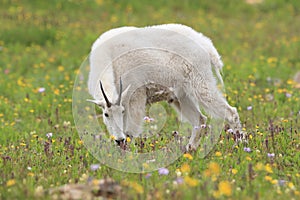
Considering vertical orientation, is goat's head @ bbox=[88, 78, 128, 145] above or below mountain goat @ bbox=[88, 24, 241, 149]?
below

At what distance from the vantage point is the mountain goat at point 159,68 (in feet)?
19.8

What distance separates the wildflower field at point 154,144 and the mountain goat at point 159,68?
57 centimetres

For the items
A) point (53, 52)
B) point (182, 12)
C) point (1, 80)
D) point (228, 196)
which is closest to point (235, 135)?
point (228, 196)

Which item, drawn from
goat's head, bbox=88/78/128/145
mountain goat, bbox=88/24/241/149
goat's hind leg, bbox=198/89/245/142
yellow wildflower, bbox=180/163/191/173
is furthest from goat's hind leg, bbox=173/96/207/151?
yellow wildflower, bbox=180/163/191/173

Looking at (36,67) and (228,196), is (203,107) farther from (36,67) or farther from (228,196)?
(36,67)

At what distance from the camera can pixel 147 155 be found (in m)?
5.32

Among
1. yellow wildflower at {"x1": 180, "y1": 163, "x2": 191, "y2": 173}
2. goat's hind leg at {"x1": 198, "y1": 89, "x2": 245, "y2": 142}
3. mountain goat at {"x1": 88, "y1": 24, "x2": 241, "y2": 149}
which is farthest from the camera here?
goat's hind leg at {"x1": 198, "y1": 89, "x2": 245, "y2": 142}

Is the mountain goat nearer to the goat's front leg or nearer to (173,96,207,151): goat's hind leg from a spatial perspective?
the goat's front leg

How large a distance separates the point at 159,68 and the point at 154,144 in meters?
0.96

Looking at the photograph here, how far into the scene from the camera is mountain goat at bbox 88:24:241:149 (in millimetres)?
6047

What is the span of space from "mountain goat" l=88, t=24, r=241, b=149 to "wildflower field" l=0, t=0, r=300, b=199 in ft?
1.88

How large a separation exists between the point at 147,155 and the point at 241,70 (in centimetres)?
487

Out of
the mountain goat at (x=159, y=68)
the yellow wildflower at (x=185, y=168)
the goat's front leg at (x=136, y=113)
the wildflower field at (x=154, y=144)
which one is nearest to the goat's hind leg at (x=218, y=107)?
the mountain goat at (x=159, y=68)

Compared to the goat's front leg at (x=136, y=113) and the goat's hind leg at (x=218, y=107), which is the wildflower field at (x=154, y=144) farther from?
the goat's front leg at (x=136, y=113)
